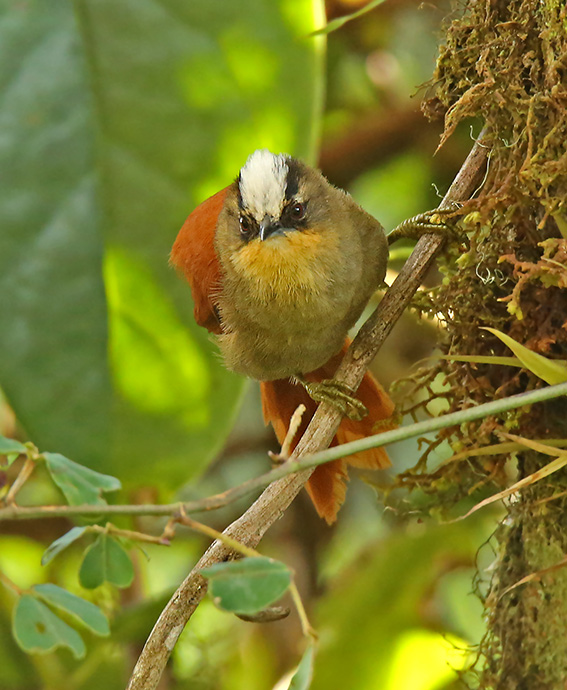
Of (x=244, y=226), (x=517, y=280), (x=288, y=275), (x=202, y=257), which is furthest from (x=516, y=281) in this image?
(x=202, y=257)

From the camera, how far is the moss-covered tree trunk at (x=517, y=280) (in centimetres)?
141

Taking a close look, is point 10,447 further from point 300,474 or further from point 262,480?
point 300,474

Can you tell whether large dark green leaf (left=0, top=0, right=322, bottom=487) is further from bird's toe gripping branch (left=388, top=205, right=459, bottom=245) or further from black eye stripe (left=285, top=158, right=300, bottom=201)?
bird's toe gripping branch (left=388, top=205, right=459, bottom=245)

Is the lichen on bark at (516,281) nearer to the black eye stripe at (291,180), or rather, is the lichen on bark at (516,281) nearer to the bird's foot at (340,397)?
the bird's foot at (340,397)

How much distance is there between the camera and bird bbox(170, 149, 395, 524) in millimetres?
1769

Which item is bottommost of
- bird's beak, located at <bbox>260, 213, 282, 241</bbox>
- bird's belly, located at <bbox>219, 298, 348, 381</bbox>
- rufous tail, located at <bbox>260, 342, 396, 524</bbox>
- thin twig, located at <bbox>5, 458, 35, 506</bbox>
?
rufous tail, located at <bbox>260, 342, 396, 524</bbox>

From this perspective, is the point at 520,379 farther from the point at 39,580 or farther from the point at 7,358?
the point at 39,580

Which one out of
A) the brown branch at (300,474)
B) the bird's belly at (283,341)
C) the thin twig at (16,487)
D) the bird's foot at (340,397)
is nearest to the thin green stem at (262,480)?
the thin twig at (16,487)

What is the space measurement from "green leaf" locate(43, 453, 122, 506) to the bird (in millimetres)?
646

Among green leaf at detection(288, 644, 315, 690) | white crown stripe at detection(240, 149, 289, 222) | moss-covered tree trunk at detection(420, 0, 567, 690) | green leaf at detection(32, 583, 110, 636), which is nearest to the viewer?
green leaf at detection(288, 644, 315, 690)

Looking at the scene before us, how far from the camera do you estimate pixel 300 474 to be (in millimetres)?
1362

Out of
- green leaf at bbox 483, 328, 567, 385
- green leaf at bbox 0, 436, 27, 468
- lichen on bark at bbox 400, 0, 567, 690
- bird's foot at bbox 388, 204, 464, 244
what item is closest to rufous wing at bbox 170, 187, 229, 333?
bird's foot at bbox 388, 204, 464, 244

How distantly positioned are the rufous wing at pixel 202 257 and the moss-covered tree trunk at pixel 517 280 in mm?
545

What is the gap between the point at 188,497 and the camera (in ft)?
9.68
